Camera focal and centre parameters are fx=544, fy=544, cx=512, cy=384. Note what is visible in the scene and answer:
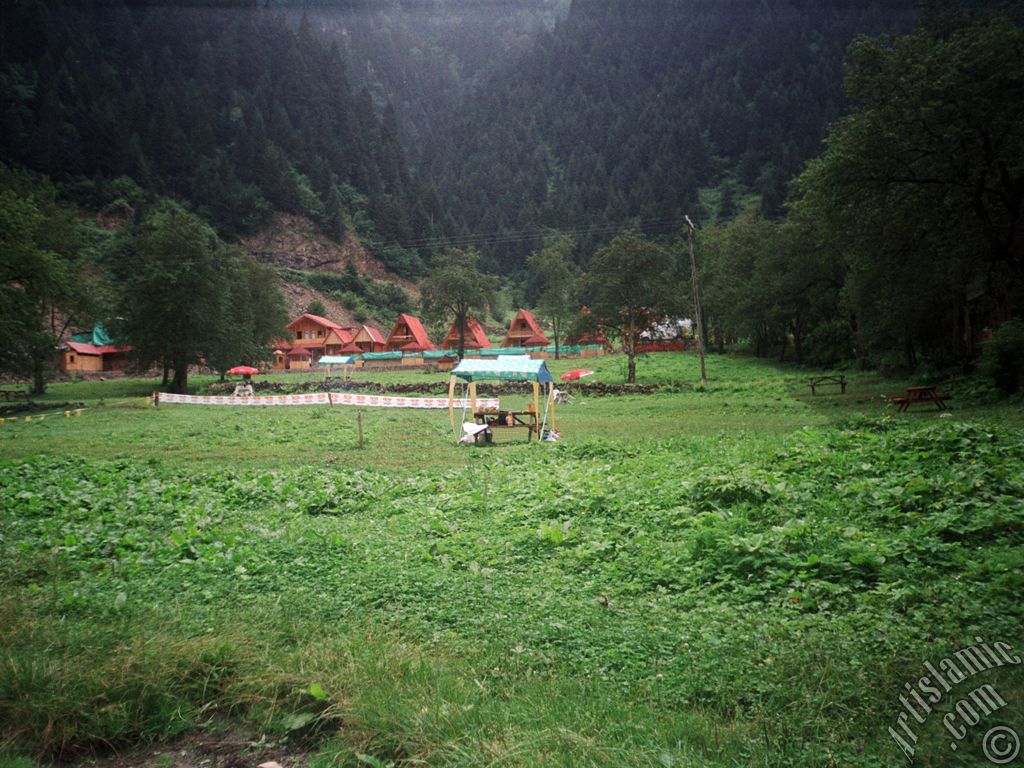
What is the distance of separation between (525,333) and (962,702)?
75.3 metres

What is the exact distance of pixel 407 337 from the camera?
78125 millimetres

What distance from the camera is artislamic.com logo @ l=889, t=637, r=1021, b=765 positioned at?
112 inches

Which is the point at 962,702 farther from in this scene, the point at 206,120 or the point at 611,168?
the point at 611,168

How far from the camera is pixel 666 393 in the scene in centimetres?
3244

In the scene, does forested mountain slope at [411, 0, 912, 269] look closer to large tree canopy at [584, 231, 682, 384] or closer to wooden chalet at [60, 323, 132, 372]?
wooden chalet at [60, 323, 132, 372]

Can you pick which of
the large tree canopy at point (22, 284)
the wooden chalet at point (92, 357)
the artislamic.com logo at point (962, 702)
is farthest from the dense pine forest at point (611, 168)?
the artislamic.com logo at point (962, 702)

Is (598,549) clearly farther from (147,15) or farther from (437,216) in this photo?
(147,15)

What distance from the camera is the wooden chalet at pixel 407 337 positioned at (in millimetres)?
76562

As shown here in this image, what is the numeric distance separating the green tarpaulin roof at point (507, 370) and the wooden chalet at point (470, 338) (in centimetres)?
5166

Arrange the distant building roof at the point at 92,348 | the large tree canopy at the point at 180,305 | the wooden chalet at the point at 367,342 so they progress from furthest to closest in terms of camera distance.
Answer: the wooden chalet at the point at 367,342 → the distant building roof at the point at 92,348 → the large tree canopy at the point at 180,305

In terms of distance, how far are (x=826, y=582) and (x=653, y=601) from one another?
5.19ft

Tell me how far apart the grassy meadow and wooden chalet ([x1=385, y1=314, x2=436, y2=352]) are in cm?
6643

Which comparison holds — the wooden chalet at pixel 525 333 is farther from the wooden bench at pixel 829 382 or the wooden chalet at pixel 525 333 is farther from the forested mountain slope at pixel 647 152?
the forested mountain slope at pixel 647 152

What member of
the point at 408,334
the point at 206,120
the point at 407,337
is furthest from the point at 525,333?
the point at 206,120
